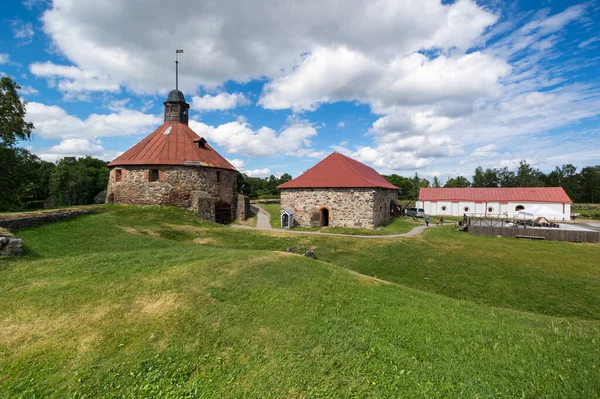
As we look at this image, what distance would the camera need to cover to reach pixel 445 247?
56.2 ft

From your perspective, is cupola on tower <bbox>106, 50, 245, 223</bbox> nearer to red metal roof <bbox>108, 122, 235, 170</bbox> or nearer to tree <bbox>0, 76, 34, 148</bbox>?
red metal roof <bbox>108, 122, 235, 170</bbox>

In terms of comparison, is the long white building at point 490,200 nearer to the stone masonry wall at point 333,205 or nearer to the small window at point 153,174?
the stone masonry wall at point 333,205

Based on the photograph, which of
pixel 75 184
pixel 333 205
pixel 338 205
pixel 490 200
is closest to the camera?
pixel 338 205

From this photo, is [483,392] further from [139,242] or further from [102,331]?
[139,242]

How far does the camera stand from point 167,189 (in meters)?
21.5

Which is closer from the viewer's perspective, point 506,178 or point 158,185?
point 158,185

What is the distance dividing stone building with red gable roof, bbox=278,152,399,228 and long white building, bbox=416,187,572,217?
19528 millimetres

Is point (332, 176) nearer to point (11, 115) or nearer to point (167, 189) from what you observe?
point (167, 189)

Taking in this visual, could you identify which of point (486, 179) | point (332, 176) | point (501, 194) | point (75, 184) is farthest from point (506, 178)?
point (75, 184)

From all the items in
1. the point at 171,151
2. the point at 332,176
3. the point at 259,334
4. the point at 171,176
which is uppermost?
the point at 171,151

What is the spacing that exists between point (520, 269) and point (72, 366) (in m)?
15.8

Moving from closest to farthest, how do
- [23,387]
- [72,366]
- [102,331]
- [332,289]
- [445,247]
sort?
[23,387], [72,366], [102,331], [332,289], [445,247]

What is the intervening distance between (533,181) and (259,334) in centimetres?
9265

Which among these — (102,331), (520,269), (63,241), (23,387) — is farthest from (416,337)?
(63,241)
